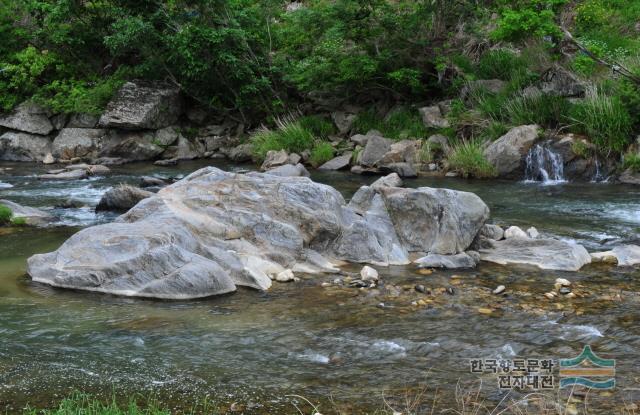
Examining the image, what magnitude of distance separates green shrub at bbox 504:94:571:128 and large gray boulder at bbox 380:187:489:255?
928cm

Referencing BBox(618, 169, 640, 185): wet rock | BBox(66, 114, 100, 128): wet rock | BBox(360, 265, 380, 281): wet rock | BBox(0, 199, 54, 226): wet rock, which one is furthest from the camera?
BBox(66, 114, 100, 128): wet rock

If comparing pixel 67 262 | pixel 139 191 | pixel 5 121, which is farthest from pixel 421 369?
pixel 5 121

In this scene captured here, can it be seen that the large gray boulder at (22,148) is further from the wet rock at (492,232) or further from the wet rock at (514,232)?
the wet rock at (514,232)

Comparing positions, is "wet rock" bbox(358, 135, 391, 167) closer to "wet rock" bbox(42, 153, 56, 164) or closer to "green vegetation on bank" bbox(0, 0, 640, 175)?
"green vegetation on bank" bbox(0, 0, 640, 175)

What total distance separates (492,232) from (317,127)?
507 inches

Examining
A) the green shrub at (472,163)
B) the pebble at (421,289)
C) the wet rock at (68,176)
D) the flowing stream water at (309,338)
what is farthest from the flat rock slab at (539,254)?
the wet rock at (68,176)

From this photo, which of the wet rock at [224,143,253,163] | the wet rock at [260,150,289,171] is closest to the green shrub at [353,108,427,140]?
the wet rock at [260,150,289,171]

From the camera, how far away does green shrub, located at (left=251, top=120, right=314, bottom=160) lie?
2256cm

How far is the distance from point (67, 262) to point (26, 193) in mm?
8982

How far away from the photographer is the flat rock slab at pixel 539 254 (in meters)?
10.0

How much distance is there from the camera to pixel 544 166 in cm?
1831

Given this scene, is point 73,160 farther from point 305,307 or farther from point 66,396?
point 66,396
